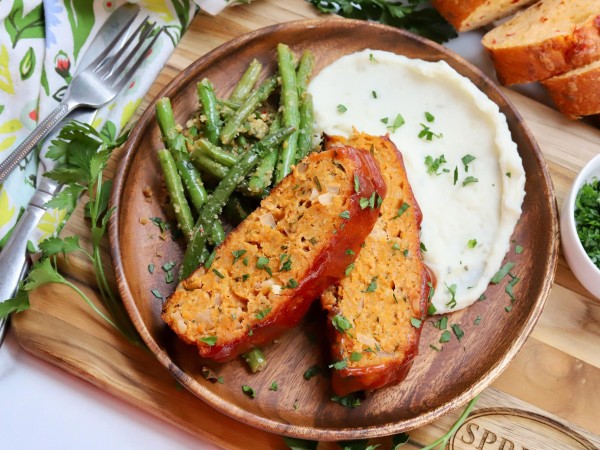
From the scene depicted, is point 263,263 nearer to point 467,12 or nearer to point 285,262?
point 285,262

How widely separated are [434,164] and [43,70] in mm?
2611

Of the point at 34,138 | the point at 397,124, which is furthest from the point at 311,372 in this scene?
the point at 34,138

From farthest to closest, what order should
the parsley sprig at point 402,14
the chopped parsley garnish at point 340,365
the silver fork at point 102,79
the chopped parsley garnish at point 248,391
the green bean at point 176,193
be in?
the parsley sprig at point 402,14, the silver fork at point 102,79, the green bean at point 176,193, the chopped parsley garnish at point 248,391, the chopped parsley garnish at point 340,365

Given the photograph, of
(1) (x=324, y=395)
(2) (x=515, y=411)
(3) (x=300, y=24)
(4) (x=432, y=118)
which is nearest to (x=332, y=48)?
(3) (x=300, y=24)

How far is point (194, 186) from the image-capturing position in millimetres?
4258

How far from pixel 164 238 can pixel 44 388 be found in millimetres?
1189

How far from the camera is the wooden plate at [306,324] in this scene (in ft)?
13.3

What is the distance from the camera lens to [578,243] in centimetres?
435

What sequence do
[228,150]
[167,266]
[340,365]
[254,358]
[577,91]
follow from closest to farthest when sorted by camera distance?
1. [340,365]
2. [254,358]
3. [167,266]
4. [228,150]
5. [577,91]

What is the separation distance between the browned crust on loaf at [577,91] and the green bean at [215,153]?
229 centimetres

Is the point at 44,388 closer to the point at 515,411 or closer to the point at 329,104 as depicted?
the point at 329,104

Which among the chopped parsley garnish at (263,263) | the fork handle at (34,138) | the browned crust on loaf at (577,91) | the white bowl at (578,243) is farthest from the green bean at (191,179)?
the browned crust on loaf at (577,91)

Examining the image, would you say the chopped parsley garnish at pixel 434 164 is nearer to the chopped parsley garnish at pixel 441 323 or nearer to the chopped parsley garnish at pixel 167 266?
the chopped parsley garnish at pixel 441 323

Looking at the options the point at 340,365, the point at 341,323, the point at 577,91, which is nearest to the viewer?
the point at 340,365
